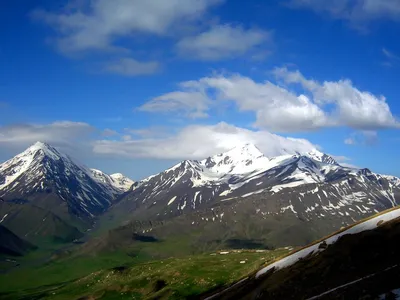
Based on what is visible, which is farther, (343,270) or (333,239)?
(333,239)

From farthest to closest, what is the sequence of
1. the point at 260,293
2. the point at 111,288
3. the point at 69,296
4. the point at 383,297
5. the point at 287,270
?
the point at 69,296
the point at 111,288
the point at 287,270
the point at 260,293
the point at 383,297

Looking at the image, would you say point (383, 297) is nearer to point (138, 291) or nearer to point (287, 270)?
point (287, 270)

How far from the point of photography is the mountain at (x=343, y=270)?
49372 millimetres

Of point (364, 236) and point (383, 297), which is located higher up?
point (364, 236)

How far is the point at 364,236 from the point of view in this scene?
217 ft

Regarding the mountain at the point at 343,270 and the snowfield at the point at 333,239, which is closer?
the mountain at the point at 343,270

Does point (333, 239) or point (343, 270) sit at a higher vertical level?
point (333, 239)

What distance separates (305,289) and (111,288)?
116218 millimetres

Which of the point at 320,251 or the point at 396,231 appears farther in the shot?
the point at 320,251

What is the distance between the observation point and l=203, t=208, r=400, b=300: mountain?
4937 cm

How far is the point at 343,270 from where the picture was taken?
2397 inches

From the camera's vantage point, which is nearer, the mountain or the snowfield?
the mountain

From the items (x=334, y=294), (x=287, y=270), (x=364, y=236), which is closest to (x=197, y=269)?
(x=287, y=270)

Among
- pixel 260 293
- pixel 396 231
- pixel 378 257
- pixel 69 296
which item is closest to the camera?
pixel 378 257
